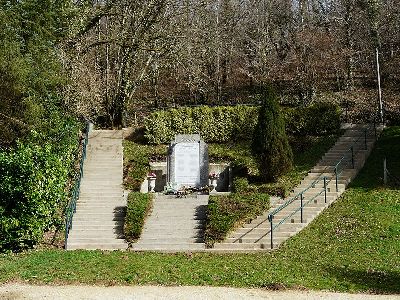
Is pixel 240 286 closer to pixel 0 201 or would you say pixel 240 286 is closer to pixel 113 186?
pixel 0 201

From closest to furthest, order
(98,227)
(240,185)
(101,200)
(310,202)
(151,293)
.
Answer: (151,293)
(98,227)
(310,202)
(101,200)
(240,185)

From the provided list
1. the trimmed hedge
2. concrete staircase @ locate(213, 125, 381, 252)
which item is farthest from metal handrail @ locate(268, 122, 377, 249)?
the trimmed hedge

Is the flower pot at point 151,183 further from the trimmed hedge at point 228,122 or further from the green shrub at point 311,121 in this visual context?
the green shrub at point 311,121

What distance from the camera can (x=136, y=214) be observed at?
18.0 meters

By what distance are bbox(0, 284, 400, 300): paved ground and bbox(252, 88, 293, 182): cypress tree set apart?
10329 millimetres

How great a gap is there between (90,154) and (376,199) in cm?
1323

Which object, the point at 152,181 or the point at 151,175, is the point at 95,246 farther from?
the point at 151,175

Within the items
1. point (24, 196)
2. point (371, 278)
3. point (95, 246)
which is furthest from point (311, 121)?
point (24, 196)

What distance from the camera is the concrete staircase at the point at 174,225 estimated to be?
17.0m

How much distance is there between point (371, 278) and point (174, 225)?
7.61m

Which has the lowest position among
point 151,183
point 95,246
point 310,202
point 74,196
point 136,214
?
point 95,246

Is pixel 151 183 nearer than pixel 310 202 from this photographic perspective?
No

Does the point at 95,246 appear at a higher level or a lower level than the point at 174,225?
lower

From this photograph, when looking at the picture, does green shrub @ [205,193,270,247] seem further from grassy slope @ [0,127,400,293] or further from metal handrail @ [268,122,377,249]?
grassy slope @ [0,127,400,293]
